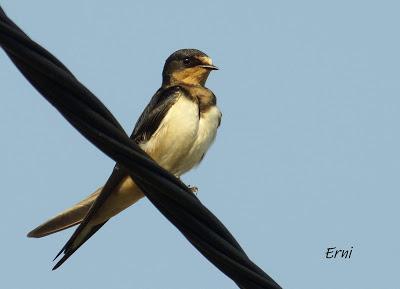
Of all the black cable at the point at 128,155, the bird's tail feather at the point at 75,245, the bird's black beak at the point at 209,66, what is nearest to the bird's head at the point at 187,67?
the bird's black beak at the point at 209,66

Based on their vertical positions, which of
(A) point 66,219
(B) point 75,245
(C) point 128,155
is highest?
(A) point 66,219

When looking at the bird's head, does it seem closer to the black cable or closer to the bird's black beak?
the bird's black beak

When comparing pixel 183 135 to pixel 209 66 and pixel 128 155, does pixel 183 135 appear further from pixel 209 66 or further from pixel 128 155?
pixel 128 155

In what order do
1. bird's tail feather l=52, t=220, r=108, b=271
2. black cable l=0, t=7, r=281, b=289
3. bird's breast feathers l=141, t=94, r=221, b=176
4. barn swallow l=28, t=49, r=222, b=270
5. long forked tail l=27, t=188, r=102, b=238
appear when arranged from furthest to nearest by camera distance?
bird's breast feathers l=141, t=94, r=221, b=176
barn swallow l=28, t=49, r=222, b=270
long forked tail l=27, t=188, r=102, b=238
bird's tail feather l=52, t=220, r=108, b=271
black cable l=0, t=7, r=281, b=289

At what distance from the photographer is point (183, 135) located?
14.3 ft

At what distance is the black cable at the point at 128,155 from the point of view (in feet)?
6.39

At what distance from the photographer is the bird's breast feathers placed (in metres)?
4.35

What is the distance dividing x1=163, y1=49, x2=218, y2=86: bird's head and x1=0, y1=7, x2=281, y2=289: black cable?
2.74 m

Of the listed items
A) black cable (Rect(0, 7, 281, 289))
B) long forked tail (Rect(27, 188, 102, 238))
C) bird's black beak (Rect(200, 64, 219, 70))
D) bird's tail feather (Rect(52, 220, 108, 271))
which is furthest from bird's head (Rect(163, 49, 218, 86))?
black cable (Rect(0, 7, 281, 289))

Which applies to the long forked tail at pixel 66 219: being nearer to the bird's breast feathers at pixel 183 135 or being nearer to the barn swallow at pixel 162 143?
the barn swallow at pixel 162 143

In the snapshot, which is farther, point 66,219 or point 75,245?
point 66,219

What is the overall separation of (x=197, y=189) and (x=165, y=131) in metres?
0.33

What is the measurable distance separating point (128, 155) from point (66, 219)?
2229mm

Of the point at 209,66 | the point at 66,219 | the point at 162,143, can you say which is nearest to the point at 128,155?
the point at 66,219
